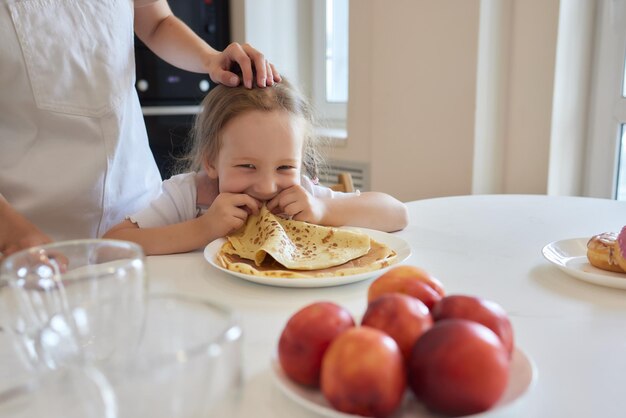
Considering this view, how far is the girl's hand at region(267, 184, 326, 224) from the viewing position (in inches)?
42.9

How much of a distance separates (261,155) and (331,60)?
6.60 feet

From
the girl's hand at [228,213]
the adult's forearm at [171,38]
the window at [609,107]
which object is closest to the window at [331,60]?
the window at [609,107]

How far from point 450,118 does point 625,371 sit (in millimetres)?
1691

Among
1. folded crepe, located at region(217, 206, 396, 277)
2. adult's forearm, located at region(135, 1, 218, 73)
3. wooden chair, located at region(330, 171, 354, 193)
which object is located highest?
adult's forearm, located at region(135, 1, 218, 73)

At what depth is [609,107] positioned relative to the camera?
2.11 meters

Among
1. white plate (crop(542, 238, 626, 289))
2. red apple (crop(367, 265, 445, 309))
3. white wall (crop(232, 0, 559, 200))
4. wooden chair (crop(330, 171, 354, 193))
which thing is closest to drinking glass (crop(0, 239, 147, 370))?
red apple (crop(367, 265, 445, 309))

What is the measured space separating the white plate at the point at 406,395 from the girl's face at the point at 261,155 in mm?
676

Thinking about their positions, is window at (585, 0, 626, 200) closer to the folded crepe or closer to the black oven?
the folded crepe

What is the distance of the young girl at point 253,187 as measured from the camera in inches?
41.3

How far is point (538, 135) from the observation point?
2.05m

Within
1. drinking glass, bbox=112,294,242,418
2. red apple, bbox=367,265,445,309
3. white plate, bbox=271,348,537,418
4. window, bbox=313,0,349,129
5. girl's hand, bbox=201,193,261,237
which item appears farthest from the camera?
window, bbox=313,0,349,129

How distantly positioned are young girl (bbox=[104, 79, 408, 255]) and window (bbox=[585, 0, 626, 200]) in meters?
1.34

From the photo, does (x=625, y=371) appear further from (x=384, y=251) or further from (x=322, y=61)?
(x=322, y=61)

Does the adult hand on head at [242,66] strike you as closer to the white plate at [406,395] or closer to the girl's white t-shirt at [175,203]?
the girl's white t-shirt at [175,203]
